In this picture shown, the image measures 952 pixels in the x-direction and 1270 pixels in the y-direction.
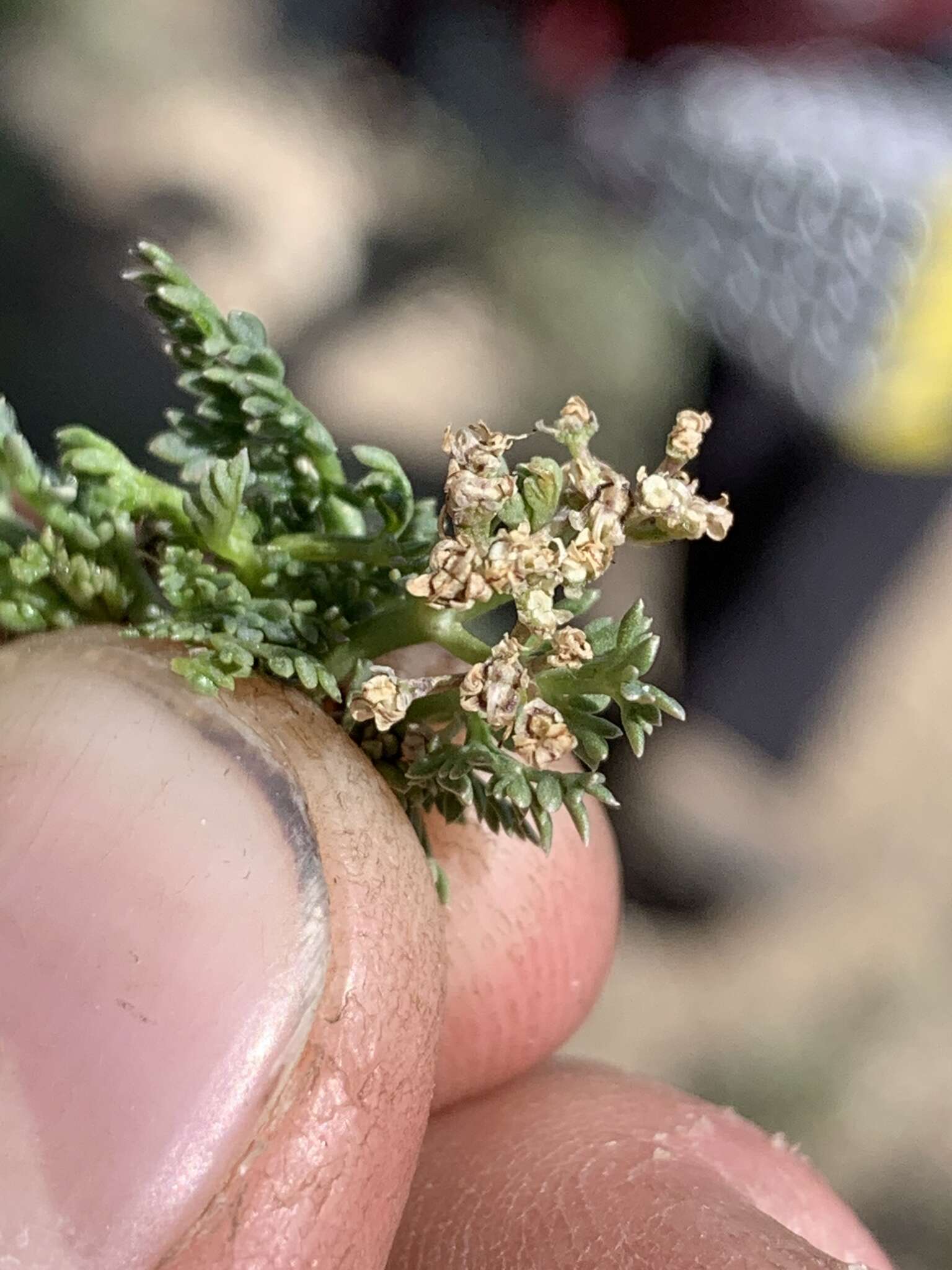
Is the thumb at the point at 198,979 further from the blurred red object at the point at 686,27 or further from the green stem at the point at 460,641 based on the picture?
the blurred red object at the point at 686,27

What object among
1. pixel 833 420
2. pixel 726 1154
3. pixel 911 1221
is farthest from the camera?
pixel 833 420

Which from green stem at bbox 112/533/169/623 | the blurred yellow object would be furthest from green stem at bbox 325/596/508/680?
the blurred yellow object

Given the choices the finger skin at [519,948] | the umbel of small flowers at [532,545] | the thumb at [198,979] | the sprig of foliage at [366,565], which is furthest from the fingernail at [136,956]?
the finger skin at [519,948]

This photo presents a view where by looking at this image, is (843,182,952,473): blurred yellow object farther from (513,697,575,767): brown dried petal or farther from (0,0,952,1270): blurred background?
(513,697,575,767): brown dried petal

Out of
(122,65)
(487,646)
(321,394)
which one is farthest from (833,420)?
(487,646)

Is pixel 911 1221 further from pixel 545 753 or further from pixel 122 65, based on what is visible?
pixel 122 65

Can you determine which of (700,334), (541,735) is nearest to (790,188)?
(700,334)
